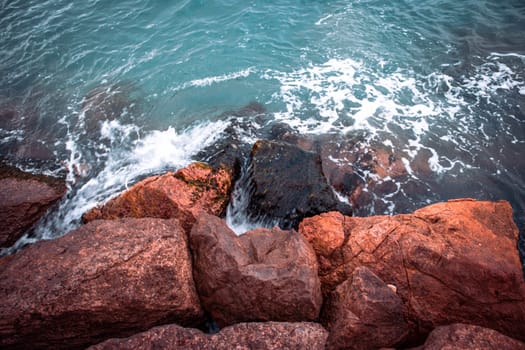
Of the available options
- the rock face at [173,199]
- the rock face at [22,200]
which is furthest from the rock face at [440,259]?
the rock face at [22,200]

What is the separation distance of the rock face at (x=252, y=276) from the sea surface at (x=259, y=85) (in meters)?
3.65

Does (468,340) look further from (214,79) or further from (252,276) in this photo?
(214,79)

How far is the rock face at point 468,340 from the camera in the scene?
3.71 m

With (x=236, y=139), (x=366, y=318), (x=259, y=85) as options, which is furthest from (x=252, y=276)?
(x=259, y=85)

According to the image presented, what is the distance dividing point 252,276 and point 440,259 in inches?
114

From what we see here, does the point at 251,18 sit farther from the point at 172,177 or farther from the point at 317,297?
the point at 317,297

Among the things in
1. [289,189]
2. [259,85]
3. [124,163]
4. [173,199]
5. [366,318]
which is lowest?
[124,163]

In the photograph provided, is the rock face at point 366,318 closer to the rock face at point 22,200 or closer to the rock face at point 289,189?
the rock face at point 289,189

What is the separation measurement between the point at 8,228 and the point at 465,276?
27.9 feet

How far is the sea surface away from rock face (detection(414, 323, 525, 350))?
395 cm

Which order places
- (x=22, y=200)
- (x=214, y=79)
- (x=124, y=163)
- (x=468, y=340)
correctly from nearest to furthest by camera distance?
(x=468, y=340), (x=22, y=200), (x=124, y=163), (x=214, y=79)

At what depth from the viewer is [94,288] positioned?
4.30 meters

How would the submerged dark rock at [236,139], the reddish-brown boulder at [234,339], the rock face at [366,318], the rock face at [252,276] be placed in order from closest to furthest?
the reddish-brown boulder at [234,339] → the rock face at [366,318] → the rock face at [252,276] → the submerged dark rock at [236,139]

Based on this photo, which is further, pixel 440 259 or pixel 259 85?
pixel 259 85
